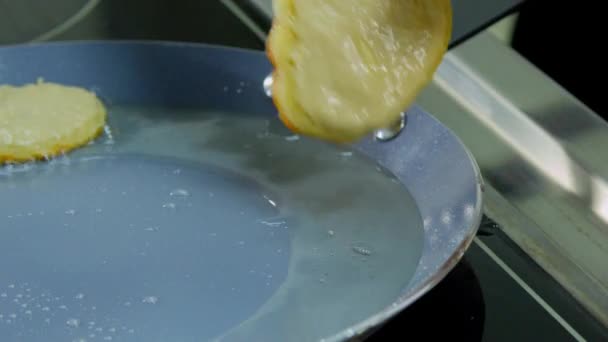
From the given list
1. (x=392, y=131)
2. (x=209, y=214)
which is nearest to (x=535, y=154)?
(x=392, y=131)

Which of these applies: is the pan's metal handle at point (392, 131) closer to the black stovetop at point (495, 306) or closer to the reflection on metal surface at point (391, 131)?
the reflection on metal surface at point (391, 131)

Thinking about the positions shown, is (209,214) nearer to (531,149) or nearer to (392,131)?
(392,131)

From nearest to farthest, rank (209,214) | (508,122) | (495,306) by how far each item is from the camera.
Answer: (495,306)
(209,214)
(508,122)

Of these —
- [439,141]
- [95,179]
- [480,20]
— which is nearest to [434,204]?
[439,141]

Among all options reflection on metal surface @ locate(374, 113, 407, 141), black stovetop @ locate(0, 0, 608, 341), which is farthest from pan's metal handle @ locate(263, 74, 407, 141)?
black stovetop @ locate(0, 0, 608, 341)

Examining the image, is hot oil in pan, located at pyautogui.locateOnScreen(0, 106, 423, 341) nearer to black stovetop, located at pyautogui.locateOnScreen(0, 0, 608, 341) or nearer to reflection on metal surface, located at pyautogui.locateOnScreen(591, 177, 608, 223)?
black stovetop, located at pyautogui.locateOnScreen(0, 0, 608, 341)

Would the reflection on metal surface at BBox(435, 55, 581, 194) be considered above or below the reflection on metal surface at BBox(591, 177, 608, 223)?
above

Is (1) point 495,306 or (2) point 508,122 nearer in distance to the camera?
(1) point 495,306
